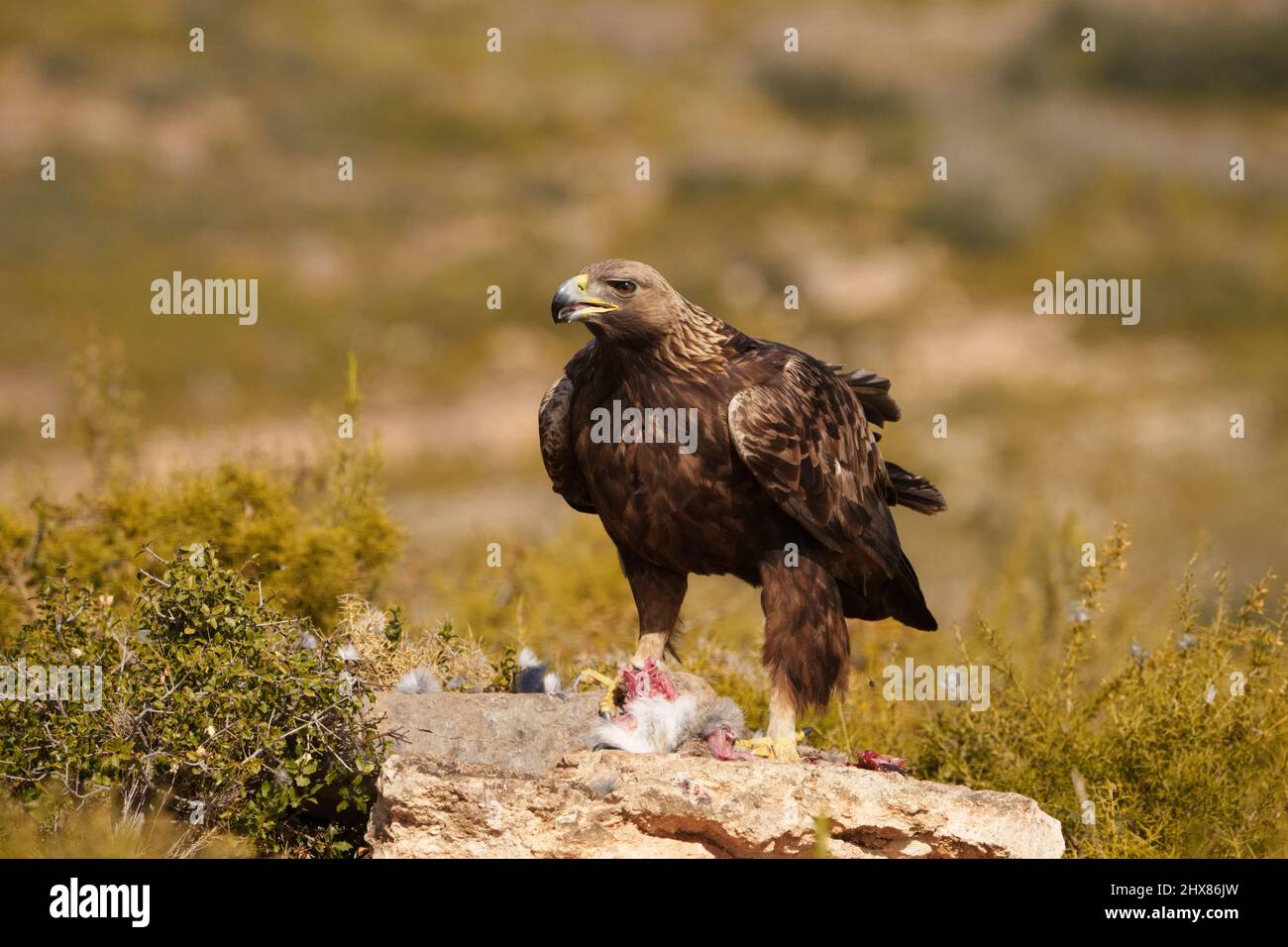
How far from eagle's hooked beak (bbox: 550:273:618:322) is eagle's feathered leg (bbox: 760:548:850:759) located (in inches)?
52.2

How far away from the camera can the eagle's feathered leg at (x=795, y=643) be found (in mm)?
6715

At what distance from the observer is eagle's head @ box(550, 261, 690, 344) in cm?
667

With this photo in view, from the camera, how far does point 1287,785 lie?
23.9 ft

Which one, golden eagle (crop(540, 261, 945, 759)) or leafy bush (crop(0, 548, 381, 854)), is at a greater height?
golden eagle (crop(540, 261, 945, 759))

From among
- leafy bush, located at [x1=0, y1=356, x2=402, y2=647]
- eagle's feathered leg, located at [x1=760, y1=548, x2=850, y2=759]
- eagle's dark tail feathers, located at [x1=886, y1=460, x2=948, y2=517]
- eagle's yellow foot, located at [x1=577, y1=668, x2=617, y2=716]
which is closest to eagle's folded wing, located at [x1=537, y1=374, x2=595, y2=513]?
eagle's yellow foot, located at [x1=577, y1=668, x2=617, y2=716]

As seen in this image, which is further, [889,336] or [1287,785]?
[889,336]

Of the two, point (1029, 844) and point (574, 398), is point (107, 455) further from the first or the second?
point (1029, 844)

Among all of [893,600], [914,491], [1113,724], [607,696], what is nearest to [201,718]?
[607,696]

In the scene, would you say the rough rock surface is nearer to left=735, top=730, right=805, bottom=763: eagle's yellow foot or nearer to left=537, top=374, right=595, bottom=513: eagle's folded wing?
left=735, top=730, right=805, bottom=763: eagle's yellow foot

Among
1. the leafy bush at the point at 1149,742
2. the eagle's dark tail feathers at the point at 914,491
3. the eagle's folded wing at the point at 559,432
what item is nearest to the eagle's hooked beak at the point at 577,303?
the eagle's folded wing at the point at 559,432

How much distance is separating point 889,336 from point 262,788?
2943 cm

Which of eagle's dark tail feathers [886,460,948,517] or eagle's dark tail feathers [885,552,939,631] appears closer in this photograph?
eagle's dark tail feathers [885,552,939,631]

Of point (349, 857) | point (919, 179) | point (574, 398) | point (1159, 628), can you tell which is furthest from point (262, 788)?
point (919, 179)

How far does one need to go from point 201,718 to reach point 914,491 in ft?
12.4
